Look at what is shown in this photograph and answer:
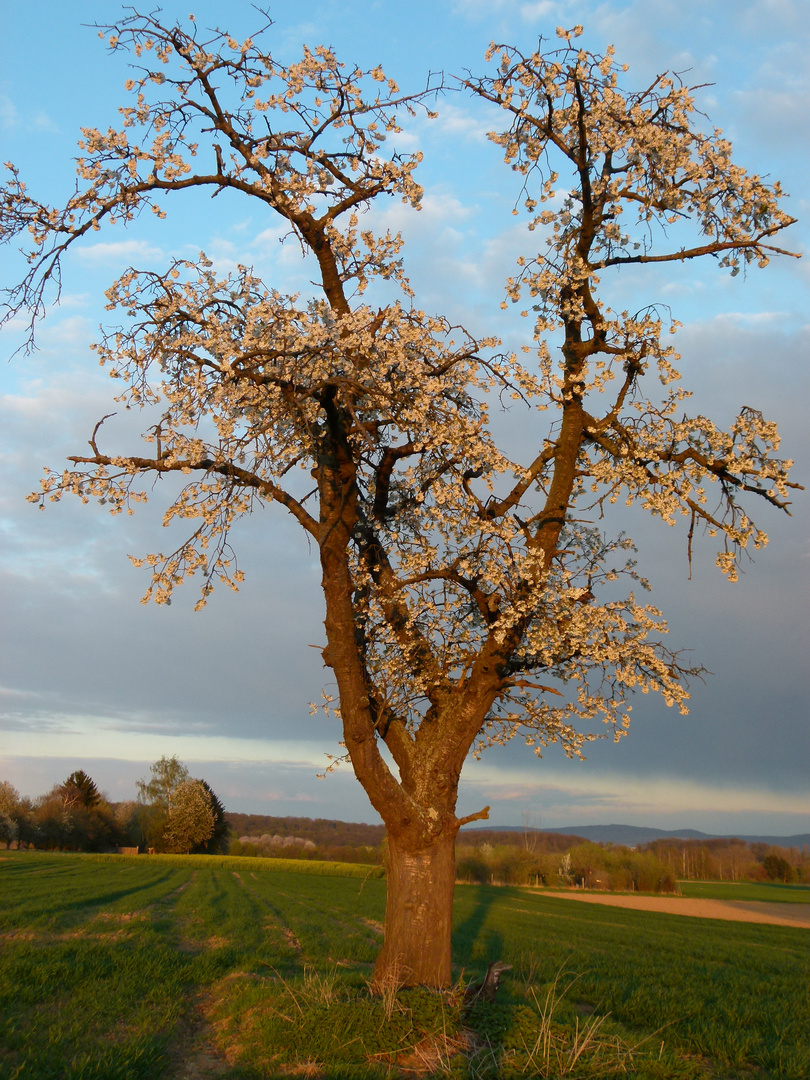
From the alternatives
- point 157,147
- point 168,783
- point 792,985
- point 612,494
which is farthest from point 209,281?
point 168,783

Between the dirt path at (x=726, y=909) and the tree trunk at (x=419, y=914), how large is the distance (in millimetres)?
41774

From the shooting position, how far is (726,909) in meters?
52.1

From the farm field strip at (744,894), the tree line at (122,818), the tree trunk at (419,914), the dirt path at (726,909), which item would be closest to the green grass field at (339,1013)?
the tree trunk at (419,914)

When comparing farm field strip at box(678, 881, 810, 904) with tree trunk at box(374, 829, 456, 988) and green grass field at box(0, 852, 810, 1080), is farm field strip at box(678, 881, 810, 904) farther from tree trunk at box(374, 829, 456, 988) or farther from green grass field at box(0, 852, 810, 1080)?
tree trunk at box(374, 829, 456, 988)

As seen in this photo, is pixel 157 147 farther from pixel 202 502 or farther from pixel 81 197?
pixel 202 502

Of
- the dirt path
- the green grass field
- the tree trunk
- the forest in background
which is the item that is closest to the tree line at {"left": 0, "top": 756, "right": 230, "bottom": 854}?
the forest in background

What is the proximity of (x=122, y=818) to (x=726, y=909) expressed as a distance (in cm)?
7165

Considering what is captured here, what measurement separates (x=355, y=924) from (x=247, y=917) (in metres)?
3.54

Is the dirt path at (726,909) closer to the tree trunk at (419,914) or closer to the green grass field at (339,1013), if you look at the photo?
the green grass field at (339,1013)

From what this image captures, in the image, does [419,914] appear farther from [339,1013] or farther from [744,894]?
[744,894]

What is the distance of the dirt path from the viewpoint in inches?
1789

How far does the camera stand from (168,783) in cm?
9438

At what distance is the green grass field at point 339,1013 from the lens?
6.79 metres

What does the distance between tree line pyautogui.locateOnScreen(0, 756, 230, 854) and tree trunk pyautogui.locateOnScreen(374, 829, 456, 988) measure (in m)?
75.3
